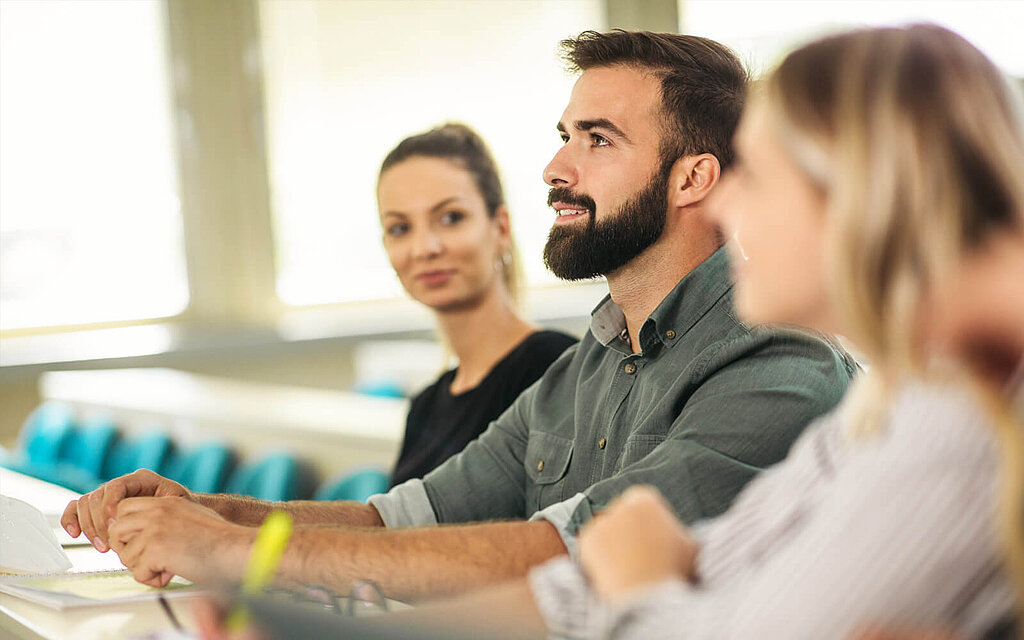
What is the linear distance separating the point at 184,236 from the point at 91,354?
2.76 ft

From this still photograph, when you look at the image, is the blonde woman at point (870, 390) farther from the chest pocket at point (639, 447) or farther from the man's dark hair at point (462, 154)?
the man's dark hair at point (462, 154)

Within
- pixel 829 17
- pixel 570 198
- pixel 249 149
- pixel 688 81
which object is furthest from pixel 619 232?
pixel 829 17

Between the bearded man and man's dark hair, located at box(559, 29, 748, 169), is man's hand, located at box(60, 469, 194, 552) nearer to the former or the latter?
the bearded man

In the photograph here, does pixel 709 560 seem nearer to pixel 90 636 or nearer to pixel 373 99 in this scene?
pixel 90 636

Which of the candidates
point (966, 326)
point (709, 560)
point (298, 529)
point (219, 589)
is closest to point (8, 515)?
point (298, 529)

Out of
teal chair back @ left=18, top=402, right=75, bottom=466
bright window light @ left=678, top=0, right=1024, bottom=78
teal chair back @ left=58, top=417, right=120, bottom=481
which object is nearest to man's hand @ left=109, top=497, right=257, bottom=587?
teal chair back @ left=58, top=417, right=120, bottom=481

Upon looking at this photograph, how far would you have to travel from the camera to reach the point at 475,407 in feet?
7.58

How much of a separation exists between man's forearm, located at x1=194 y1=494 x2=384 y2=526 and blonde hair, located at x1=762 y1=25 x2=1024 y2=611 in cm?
111

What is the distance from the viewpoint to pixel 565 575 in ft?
3.00

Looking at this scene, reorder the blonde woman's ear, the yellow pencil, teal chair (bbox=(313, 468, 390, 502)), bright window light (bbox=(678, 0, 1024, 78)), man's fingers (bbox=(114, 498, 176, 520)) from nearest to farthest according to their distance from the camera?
1. the yellow pencil
2. man's fingers (bbox=(114, 498, 176, 520))
3. teal chair (bbox=(313, 468, 390, 502))
4. the blonde woman's ear
5. bright window light (bbox=(678, 0, 1024, 78))

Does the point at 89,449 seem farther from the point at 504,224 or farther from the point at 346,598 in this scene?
the point at 346,598

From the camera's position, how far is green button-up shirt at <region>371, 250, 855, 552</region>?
1.31 metres

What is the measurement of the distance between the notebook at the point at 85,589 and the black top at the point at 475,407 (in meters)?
0.88

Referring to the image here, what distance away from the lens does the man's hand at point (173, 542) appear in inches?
52.8
